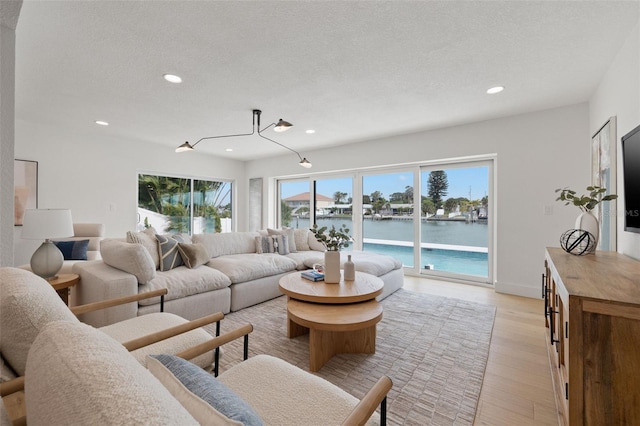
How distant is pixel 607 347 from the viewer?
0.98 meters

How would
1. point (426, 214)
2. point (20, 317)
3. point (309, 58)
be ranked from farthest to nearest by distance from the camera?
1. point (426, 214)
2. point (309, 58)
3. point (20, 317)

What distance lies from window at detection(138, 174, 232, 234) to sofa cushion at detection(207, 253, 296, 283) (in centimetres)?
247

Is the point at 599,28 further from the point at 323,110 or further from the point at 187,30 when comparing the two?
the point at 187,30

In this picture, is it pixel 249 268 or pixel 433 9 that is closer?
pixel 433 9

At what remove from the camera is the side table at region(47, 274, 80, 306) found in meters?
2.21

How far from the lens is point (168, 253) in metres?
3.06

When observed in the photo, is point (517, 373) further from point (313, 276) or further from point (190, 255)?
point (190, 255)

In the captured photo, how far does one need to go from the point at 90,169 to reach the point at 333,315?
473 cm

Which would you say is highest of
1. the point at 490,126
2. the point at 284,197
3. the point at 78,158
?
the point at 490,126

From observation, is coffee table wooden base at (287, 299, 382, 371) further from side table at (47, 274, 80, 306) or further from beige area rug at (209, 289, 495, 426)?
side table at (47, 274, 80, 306)

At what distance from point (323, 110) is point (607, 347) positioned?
319 centimetres

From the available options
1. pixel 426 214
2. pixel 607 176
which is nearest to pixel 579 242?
pixel 607 176

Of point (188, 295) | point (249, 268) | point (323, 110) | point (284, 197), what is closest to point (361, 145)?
point (323, 110)

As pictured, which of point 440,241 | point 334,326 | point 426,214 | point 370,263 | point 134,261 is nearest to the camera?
point 334,326
